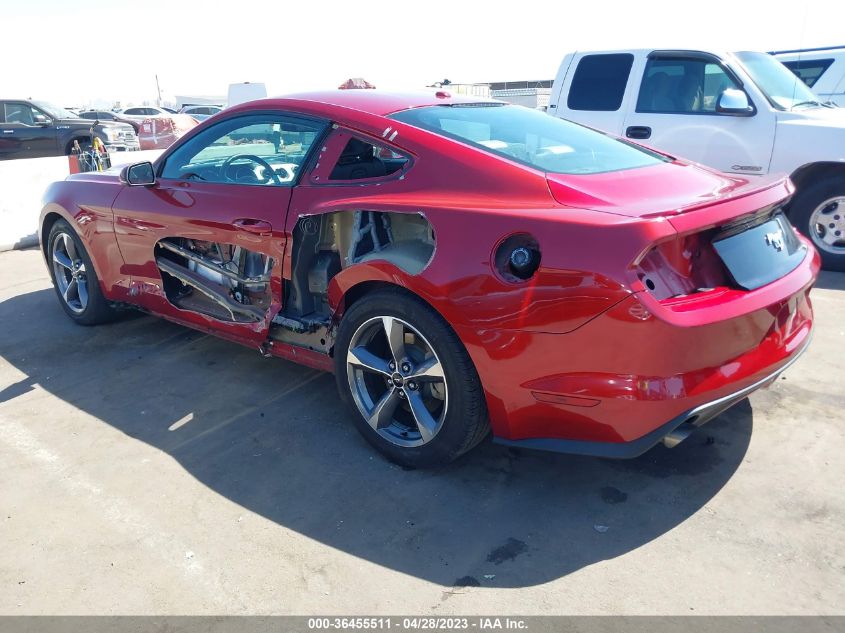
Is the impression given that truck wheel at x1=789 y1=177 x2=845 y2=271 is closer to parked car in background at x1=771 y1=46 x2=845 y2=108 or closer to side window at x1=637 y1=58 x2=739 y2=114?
side window at x1=637 y1=58 x2=739 y2=114

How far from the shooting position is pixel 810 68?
9562 millimetres

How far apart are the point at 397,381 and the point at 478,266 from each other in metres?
0.73

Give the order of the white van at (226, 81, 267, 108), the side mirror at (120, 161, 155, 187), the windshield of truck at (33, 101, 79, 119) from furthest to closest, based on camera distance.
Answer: the white van at (226, 81, 267, 108)
the windshield of truck at (33, 101, 79, 119)
the side mirror at (120, 161, 155, 187)

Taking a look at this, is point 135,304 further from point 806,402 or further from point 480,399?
point 806,402

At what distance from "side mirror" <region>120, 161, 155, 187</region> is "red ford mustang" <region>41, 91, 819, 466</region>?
2 centimetres

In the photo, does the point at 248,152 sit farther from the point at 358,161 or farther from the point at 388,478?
the point at 388,478

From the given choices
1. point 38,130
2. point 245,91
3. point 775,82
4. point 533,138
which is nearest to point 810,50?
point 775,82

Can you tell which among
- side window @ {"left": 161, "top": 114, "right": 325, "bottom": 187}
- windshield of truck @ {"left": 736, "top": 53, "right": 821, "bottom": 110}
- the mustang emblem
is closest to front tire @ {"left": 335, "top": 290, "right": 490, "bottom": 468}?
side window @ {"left": 161, "top": 114, "right": 325, "bottom": 187}

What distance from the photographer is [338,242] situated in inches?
135

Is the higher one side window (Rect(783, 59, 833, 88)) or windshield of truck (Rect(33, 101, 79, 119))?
side window (Rect(783, 59, 833, 88))

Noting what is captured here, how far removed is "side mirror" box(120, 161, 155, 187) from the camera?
420cm

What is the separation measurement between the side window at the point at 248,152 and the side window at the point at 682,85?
4373mm

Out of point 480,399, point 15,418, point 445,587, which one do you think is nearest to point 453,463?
point 480,399

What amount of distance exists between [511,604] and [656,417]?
832 mm
